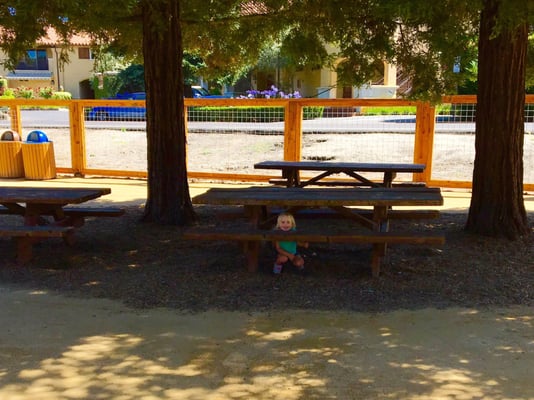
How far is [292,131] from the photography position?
1128cm

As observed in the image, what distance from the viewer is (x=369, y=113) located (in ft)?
41.6

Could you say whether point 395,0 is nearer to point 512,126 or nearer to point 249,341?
point 512,126

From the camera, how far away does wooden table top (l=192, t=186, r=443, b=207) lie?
5262 mm

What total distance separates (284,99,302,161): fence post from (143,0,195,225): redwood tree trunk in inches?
152

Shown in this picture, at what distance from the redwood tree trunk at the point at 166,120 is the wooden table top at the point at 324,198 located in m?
1.75

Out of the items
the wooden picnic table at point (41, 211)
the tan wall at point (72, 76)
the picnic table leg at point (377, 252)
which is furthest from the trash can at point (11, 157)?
the tan wall at point (72, 76)

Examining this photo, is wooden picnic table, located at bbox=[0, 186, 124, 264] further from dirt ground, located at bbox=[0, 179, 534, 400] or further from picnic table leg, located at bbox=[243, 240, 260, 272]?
picnic table leg, located at bbox=[243, 240, 260, 272]

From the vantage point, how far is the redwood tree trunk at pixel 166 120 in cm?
732

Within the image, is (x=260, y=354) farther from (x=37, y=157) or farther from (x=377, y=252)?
(x=37, y=157)

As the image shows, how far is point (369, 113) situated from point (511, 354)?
30.1 feet

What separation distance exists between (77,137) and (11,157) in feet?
4.37

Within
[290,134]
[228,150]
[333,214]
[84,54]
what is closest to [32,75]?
[84,54]

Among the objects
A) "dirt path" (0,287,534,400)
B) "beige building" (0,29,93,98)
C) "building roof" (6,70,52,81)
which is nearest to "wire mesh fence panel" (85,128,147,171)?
"dirt path" (0,287,534,400)

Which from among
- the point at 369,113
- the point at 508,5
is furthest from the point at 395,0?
the point at 369,113
